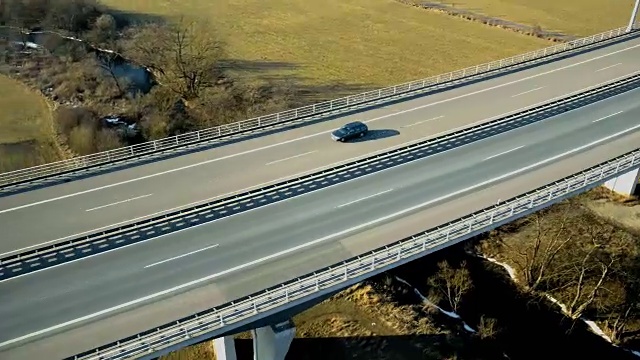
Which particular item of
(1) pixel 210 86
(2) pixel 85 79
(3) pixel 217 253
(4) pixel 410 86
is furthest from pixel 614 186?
(2) pixel 85 79

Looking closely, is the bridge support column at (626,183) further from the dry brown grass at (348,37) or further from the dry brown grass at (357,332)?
the dry brown grass at (348,37)

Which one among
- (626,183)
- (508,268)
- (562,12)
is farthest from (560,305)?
(562,12)

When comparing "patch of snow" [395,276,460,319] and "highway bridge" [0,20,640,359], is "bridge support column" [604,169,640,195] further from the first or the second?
"patch of snow" [395,276,460,319]

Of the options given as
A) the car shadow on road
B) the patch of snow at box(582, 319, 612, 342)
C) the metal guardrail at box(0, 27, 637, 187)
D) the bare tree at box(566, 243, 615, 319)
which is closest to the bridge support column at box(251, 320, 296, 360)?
the metal guardrail at box(0, 27, 637, 187)

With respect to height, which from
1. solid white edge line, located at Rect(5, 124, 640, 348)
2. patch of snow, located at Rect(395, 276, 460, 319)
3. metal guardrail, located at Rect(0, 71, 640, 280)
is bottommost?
patch of snow, located at Rect(395, 276, 460, 319)

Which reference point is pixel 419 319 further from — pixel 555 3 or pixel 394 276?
pixel 555 3
